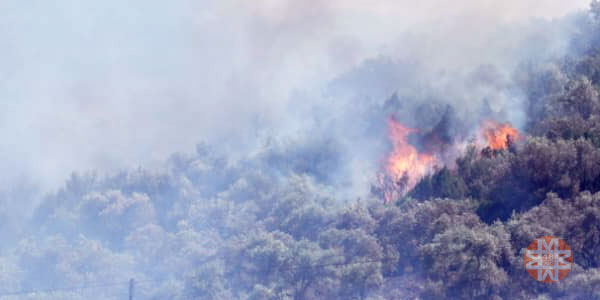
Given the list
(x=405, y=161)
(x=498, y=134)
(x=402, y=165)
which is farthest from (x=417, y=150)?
(x=498, y=134)

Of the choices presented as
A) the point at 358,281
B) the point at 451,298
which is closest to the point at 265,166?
the point at 358,281

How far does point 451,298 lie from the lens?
45.6 m

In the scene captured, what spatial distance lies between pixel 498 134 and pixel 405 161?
36.1 feet

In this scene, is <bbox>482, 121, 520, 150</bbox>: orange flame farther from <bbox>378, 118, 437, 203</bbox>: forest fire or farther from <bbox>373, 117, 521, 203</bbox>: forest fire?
<bbox>378, 118, 437, 203</bbox>: forest fire

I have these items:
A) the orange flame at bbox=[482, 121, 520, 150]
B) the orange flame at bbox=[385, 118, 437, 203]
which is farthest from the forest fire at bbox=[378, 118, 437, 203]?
the orange flame at bbox=[482, 121, 520, 150]

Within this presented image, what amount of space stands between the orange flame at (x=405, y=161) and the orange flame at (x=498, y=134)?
21.4ft

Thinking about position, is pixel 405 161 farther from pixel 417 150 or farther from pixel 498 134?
pixel 498 134

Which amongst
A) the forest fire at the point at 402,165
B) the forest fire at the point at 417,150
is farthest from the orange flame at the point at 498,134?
the forest fire at the point at 402,165

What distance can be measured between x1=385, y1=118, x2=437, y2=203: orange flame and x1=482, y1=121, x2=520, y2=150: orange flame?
21.4 feet

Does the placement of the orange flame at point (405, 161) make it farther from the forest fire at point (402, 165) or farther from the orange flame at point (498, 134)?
the orange flame at point (498, 134)

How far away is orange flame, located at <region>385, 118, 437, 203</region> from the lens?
77.1 m

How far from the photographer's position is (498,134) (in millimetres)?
73875

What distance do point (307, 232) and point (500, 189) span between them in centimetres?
1895

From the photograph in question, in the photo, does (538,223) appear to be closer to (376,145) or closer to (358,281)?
(358,281)
